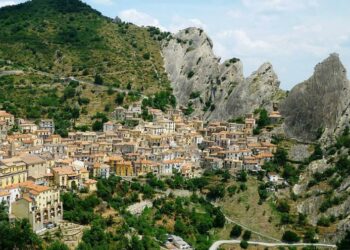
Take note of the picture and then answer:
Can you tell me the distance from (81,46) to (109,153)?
3925cm

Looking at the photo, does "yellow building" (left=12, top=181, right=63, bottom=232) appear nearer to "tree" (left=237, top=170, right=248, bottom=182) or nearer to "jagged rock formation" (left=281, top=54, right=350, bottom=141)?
"tree" (left=237, top=170, right=248, bottom=182)

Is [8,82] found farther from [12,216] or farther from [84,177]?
Answer: [12,216]

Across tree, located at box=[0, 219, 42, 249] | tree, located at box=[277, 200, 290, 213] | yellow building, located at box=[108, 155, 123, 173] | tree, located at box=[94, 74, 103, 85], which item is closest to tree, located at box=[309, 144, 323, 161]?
tree, located at box=[277, 200, 290, 213]

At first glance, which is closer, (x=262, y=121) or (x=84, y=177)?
(x=84, y=177)

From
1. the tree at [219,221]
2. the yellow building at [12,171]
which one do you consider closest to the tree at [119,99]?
the tree at [219,221]

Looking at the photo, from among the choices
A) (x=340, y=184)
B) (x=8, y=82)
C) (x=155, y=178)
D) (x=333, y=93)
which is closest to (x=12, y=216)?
(x=155, y=178)

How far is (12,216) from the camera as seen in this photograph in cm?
4872

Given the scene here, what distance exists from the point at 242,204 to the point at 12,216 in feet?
81.2

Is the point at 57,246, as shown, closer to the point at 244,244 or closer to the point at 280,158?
the point at 244,244

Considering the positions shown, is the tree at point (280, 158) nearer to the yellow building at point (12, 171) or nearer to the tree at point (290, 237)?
the tree at point (290, 237)

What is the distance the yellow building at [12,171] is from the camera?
170 feet

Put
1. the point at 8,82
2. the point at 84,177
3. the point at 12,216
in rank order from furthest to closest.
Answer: the point at 8,82 < the point at 84,177 < the point at 12,216

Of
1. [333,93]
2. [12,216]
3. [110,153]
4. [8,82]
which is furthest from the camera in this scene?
[8,82]

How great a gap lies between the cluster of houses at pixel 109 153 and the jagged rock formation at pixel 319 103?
12.0ft
